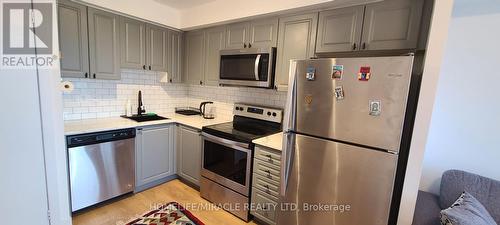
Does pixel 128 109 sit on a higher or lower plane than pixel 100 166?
higher

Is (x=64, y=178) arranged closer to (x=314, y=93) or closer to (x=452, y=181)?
(x=314, y=93)

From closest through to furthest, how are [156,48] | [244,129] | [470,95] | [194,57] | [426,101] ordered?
[426,101], [470,95], [244,129], [156,48], [194,57]

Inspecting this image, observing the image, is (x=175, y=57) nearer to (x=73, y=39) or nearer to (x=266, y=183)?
(x=73, y=39)

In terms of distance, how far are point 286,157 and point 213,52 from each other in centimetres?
182

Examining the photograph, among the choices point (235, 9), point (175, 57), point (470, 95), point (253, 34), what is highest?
point (235, 9)

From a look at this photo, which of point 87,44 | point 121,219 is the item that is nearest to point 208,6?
point 87,44

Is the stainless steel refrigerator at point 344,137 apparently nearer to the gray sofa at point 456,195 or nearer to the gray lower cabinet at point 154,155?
the gray sofa at point 456,195

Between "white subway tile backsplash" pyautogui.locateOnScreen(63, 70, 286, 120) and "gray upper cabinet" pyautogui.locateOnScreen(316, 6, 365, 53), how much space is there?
2.67ft

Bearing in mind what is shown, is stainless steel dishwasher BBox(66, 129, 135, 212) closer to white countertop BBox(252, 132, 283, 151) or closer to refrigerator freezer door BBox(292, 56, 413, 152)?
white countertop BBox(252, 132, 283, 151)

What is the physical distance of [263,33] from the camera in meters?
2.33

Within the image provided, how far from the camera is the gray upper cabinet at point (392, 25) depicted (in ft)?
4.96

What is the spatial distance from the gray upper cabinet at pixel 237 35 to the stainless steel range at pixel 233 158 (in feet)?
2.65

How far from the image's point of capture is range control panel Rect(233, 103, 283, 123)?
2.49 m

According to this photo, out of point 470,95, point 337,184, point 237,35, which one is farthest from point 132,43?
point 470,95
